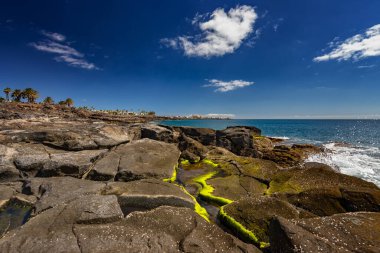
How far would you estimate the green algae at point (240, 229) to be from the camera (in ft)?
25.7

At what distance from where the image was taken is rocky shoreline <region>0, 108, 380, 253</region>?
22.0 feet

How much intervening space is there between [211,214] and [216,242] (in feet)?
11.6

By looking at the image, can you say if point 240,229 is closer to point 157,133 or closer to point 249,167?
point 249,167

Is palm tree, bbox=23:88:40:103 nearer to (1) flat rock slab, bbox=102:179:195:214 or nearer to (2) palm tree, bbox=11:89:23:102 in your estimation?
(2) palm tree, bbox=11:89:23:102

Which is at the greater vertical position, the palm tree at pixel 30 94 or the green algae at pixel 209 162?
the palm tree at pixel 30 94

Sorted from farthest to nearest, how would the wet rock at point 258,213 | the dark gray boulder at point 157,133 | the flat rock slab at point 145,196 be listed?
the dark gray boulder at point 157,133 → the flat rock slab at point 145,196 → the wet rock at point 258,213

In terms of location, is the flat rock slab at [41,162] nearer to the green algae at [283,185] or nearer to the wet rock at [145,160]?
the wet rock at [145,160]

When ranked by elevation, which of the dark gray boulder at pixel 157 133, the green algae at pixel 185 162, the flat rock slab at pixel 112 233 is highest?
the dark gray boulder at pixel 157 133

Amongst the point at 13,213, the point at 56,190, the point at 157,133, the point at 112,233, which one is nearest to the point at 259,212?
the point at 112,233

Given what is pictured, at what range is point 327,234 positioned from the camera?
261 inches

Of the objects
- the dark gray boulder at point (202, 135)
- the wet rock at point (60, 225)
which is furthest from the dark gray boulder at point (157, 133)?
the wet rock at point (60, 225)

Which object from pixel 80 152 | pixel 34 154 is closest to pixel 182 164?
pixel 80 152

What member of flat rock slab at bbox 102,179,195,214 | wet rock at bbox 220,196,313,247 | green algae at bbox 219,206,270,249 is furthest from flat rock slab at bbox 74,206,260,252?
flat rock slab at bbox 102,179,195,214

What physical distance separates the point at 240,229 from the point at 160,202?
3666mm
